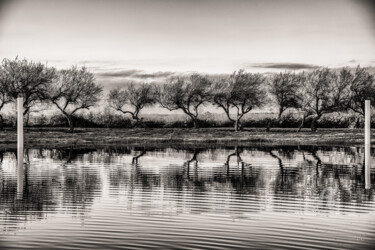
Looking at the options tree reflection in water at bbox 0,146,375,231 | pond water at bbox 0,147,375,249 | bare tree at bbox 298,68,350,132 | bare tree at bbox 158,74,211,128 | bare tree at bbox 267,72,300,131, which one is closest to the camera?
pond water at bbox 0,147,375,249

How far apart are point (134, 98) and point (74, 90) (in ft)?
45.4

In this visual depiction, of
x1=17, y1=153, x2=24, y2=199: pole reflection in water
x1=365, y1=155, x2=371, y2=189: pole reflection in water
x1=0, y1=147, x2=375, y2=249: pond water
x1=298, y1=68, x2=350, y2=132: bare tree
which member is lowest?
x1=0, y1=147, x2=375, y2=249: pond water

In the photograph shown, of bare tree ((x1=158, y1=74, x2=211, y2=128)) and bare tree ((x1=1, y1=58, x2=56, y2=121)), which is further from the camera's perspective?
bare tree ((x1=158, y1=74, x2=211, y2=128))

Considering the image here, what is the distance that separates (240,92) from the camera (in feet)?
281

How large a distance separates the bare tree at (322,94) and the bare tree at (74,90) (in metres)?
26.6

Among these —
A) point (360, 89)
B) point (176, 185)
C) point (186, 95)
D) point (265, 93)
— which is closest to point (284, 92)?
point (265, 93)

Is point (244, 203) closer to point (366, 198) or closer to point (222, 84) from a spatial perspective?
point (366, 198)

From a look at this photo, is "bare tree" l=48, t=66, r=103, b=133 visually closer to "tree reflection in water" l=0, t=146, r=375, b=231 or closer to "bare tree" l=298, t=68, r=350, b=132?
"bare tree" l=298, t=68, r=350, b=132

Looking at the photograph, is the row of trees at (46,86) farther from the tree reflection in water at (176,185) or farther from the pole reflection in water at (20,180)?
the tree reflection in water at (176,185)

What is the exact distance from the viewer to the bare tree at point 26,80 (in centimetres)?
7456

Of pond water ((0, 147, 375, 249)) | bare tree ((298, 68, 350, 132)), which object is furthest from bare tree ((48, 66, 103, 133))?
pond water ((0, 147, 375, 249))

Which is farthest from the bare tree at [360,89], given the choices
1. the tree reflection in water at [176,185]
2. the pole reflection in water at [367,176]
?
the tree reflection in water at [176,185]

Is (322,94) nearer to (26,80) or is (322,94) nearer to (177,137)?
(177,137)

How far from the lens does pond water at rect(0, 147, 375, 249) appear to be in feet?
41.3
